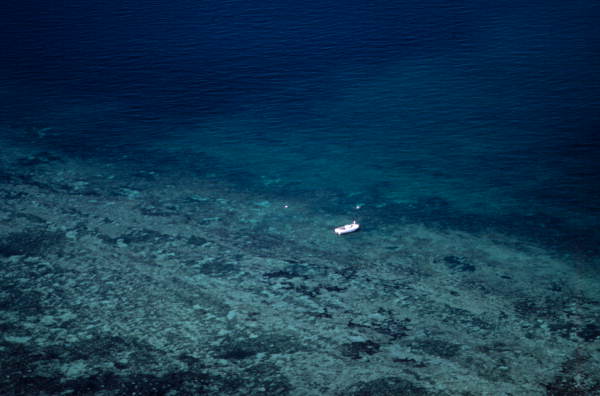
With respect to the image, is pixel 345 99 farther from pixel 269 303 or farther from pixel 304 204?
pixel 269 303

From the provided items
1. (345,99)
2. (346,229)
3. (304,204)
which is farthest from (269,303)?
(345,99)

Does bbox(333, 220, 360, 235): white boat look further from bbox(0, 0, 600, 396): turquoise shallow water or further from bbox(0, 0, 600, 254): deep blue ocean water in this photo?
bbox(0, 0, 600, 254): deep blue ocean water

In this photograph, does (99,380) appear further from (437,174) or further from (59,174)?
(437,174)

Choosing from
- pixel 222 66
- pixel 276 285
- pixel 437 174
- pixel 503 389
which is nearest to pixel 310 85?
pixel 222 66

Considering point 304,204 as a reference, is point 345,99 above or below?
above

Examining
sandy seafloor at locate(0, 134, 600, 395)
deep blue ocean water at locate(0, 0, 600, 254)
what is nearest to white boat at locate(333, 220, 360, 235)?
sandy seafloor at locate(0, 134, 600, 395)

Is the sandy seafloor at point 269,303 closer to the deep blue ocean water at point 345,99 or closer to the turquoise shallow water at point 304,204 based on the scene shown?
the turquoise shallow water at point 304,204

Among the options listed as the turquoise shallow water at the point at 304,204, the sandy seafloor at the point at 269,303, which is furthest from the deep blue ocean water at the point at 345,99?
the sandy seafloor at the point at 269,303
